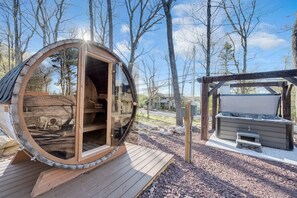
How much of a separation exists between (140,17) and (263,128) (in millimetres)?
7022

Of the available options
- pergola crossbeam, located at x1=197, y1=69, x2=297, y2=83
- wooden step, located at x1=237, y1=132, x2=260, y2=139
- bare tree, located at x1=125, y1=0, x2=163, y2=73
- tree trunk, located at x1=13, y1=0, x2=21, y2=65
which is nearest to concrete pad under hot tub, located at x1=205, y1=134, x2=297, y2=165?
wooden step, located at x1=237, y1=132, x2=260, y2=139

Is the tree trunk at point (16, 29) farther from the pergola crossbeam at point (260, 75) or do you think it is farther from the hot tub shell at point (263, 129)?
the hot tub shell at point (263, 129)

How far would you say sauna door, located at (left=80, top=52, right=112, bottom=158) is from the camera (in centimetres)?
272

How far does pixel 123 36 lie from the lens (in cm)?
884

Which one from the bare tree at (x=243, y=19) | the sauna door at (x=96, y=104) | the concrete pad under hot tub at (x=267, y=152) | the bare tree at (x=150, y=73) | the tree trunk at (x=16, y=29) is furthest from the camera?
the bare tree at (x=150, y=73)

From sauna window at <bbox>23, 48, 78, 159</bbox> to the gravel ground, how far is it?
4.64 feet

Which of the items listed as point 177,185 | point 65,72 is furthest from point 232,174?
point 65,72

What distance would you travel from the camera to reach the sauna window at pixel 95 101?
9.56 ft

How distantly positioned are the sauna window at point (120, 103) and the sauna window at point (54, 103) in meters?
0.78

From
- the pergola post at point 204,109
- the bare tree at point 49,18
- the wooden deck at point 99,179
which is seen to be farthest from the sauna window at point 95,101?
the bare tree at point 49,18

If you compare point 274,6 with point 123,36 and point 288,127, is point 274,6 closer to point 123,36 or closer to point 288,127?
point 288,127

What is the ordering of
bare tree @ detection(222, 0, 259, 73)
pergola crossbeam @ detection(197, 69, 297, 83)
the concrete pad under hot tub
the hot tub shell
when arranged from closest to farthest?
the concrete pad under hot tub < pergola crossbeam @ detection(197, 69, 297, 83) < the hot tub shell < bare tree @ detection(222, 0, 259, 73)

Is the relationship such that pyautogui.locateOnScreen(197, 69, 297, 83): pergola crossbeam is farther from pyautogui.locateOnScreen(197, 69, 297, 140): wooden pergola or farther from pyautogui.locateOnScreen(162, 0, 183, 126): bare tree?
pyautogui.locateOnScreen(162, 0, 183, 126): bare tree

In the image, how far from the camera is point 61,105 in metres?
2.30
